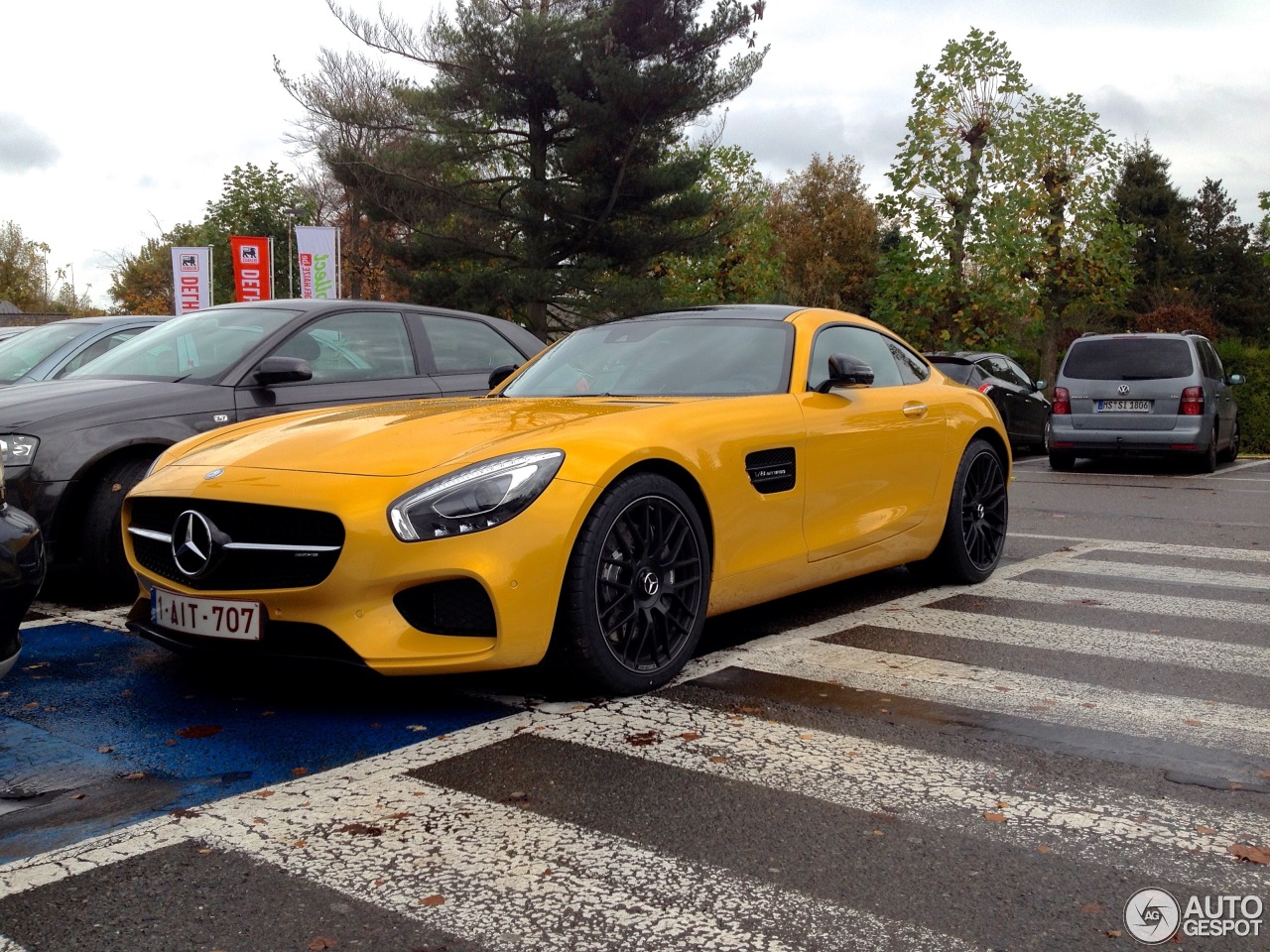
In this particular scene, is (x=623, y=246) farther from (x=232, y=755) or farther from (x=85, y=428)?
(x=232, y=755)

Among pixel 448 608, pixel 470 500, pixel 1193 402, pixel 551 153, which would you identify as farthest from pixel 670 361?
pixel 551 153

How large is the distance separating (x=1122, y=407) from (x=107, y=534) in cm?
1277

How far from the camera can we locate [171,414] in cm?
659

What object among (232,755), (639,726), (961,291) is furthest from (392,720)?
(961,291)

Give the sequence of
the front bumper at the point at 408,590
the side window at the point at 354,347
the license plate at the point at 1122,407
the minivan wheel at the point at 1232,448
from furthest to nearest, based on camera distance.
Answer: the minivan wheel at the point at 1232,448
the license plate at the point at 1122,407
the side window at the point at 354,347
the front bumper at the point at 408,590

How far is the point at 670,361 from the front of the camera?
5.79m

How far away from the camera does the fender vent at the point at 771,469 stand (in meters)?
5.16

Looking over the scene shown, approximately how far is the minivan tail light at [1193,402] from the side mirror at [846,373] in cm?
1109

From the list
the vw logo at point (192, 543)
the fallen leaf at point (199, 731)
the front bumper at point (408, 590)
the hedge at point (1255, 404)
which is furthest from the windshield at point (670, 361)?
the hedge at point (1255, 404)

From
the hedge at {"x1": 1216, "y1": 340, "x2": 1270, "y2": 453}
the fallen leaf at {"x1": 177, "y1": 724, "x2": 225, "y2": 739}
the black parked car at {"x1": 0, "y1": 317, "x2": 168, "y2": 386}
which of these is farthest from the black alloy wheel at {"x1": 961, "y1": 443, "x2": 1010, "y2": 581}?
the hedge at {"x1": 1216, "y1": 340, "x2": 1270, "y2": 453}

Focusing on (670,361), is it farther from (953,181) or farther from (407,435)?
(953,181)

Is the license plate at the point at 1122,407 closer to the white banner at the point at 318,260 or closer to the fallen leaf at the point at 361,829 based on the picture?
the fallen leaf at the point at 361,829

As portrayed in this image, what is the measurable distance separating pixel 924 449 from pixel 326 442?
3.14 metres

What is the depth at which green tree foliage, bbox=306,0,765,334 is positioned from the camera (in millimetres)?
27172
